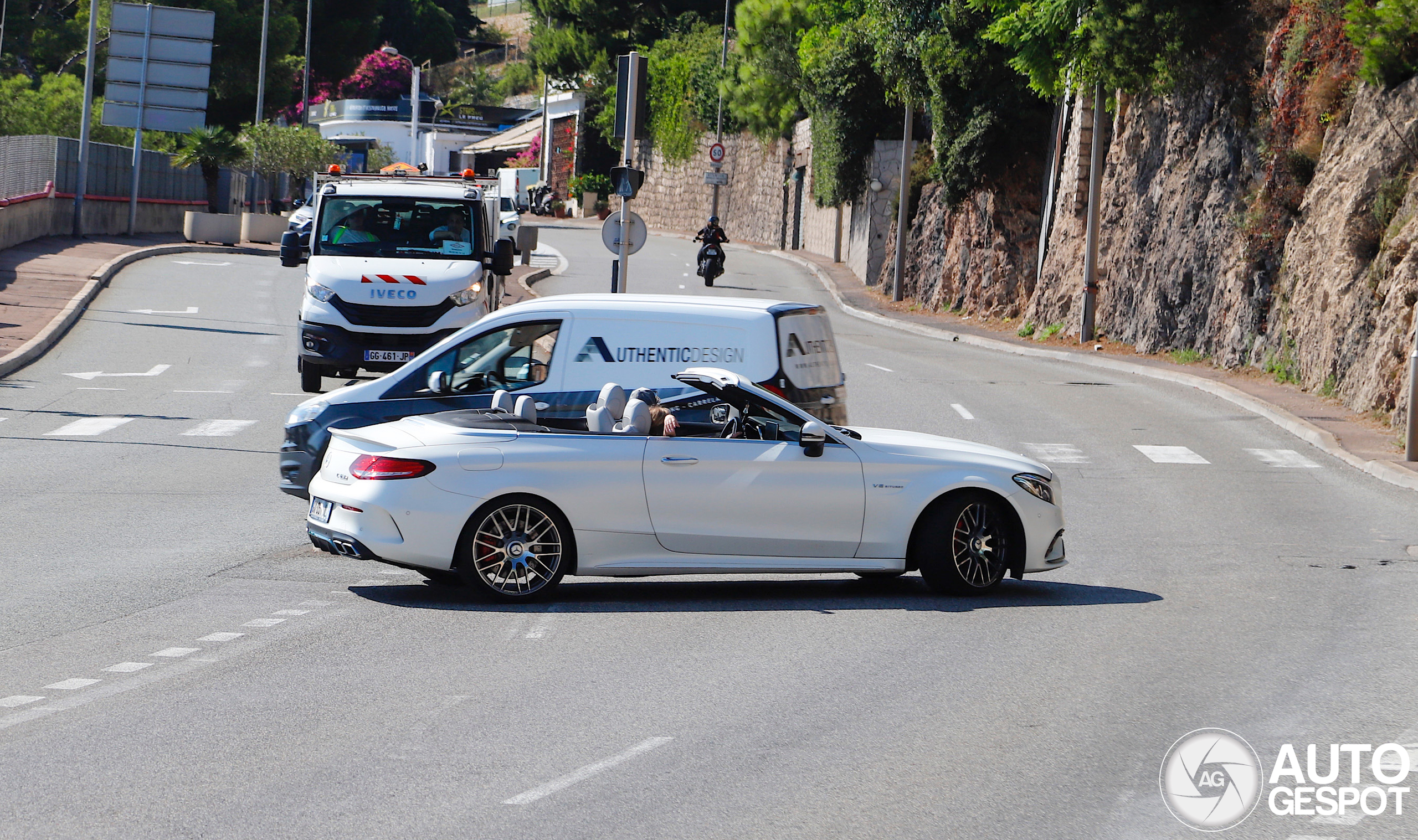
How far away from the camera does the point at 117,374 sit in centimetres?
2380

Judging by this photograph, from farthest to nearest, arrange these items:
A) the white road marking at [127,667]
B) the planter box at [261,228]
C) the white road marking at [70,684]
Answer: the planter box at [261,228] < the white road marking at [127,667] < the white road marking at [70,684]

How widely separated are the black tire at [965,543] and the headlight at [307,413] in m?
4.78

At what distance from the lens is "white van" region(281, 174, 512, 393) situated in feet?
64.3

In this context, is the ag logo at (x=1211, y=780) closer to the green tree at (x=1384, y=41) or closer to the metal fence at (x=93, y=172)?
the green tree at (x=1384, y=41)

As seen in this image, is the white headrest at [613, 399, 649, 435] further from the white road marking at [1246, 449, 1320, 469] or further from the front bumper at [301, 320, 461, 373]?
the white road marking at [1246, 449, 1320, 469]

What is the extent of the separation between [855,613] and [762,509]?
0.86 m

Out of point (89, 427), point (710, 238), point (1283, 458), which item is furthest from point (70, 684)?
point (710, 238)

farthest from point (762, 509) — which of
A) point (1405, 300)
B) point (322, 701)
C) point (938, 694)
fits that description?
point (1405, 300)

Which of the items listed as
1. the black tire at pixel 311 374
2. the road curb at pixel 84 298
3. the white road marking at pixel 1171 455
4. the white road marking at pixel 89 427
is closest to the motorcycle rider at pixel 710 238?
the road curb at pixel 84 298

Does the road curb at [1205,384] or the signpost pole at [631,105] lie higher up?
the signpost pole at [631,105]

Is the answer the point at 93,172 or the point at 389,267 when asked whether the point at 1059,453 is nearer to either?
the point at 389,267

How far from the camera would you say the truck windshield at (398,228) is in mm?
20438

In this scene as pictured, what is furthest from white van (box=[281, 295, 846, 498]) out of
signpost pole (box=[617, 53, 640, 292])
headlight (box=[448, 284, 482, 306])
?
signpost pole (box=[617, 53, 640, 292])

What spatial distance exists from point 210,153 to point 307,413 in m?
46.5
